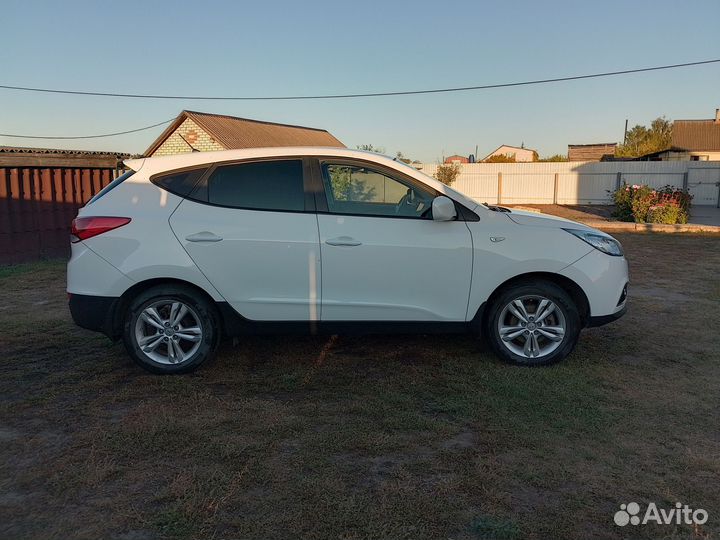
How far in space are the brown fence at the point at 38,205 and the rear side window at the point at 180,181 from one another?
25.3ft

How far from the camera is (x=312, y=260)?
452 cm

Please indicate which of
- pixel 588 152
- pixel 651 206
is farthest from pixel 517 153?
pixel 651 206

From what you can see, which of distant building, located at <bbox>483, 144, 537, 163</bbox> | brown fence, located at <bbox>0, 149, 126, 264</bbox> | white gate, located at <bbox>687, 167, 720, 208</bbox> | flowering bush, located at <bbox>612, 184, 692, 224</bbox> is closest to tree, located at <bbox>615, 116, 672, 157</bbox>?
distant building, located at <bbox>483, 144, 537, 163</bbox>

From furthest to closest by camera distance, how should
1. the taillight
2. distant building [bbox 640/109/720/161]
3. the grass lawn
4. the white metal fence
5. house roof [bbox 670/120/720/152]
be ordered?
house roof [bbox 670/120/720/152], distant building [bbox 640/109/720/161], the white metal fence, the taillight, the grass lawn

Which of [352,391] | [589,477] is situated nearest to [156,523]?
[352,391]

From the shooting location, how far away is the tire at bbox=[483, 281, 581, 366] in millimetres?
4656

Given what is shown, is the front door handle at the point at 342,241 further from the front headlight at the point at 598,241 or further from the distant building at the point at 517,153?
the distant building at the point at 517,153

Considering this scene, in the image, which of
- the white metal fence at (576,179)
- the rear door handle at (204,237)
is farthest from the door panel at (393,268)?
the white metal fence at (576,179)

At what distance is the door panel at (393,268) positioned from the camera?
453cm

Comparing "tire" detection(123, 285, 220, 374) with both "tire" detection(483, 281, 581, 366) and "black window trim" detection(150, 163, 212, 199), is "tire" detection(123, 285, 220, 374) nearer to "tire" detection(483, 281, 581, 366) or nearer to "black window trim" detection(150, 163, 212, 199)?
"black window trim" detection(150, 163, 212, 199)

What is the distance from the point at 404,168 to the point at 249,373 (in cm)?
210

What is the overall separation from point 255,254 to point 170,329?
91 centimetres

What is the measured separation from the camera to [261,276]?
4531 mm

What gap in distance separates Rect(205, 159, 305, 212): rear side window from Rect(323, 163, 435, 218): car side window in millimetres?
253
